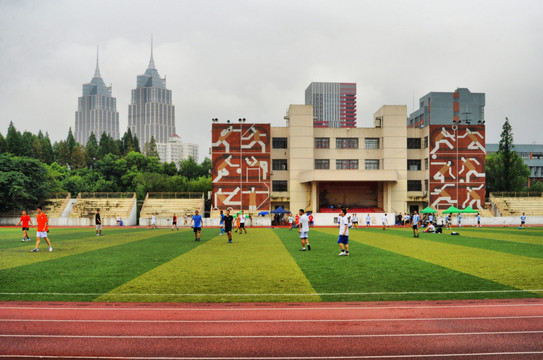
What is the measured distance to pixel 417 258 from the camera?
59.0 feet

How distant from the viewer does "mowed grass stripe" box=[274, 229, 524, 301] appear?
1047 cm

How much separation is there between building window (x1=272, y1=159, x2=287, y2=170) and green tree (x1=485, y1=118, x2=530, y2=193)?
133 ft

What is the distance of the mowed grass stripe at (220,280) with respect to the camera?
34.1 feet

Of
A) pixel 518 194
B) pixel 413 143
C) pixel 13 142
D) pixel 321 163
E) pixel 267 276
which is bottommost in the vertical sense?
pixel 267 276

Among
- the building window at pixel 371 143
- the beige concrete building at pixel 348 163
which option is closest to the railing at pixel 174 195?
the beige concrete building at pixel 348 163

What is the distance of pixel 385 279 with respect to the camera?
41.8 feet

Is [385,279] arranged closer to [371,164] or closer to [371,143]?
[371,164]

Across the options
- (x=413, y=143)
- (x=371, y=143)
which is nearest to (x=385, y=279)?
(x=371, y=143)

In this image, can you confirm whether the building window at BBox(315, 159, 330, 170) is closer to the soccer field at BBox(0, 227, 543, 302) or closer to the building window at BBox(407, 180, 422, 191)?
the building window at BBox(407, 180, 422, 191)

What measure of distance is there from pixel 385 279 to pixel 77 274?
9519 mm

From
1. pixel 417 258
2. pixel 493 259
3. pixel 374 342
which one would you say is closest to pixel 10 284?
pixel 374 342

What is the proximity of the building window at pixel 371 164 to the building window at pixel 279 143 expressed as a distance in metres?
13.0

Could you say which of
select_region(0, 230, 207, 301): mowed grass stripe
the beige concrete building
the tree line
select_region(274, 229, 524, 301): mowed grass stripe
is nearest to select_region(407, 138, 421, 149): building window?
the beige concrete building

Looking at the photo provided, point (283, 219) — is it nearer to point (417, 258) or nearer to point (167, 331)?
point (417, 258)
